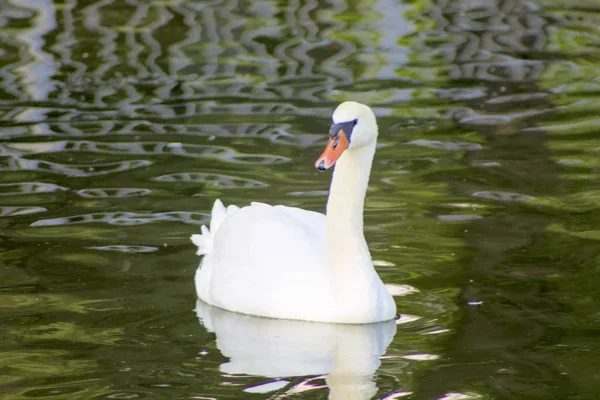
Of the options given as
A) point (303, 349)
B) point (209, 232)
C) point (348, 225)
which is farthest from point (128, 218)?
point (303, 349)

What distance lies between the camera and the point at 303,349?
677cm

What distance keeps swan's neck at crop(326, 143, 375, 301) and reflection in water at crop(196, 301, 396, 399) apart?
10.0 inches

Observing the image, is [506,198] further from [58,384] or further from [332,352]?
[58,384]

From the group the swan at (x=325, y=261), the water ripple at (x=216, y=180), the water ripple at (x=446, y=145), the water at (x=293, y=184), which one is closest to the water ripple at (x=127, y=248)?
the water at (x=293, y=184)

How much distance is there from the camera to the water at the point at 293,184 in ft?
21.4

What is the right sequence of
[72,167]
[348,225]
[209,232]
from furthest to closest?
[72,167] → [209,232] → [348,225]

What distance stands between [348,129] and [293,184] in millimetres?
3449

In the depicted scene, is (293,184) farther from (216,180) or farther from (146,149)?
(146,149)

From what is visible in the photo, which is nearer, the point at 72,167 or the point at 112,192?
the point at 112,192

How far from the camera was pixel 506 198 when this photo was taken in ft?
31.8

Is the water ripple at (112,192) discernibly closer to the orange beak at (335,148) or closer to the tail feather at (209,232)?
the tail feather at (209,232)

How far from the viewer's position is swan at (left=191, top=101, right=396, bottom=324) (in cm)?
699

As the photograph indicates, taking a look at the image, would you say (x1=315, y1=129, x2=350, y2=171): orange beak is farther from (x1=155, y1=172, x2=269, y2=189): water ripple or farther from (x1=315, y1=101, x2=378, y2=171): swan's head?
(x1=155, y1=172, x2=269, y2=189): water ripple

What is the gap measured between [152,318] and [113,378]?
950mm
